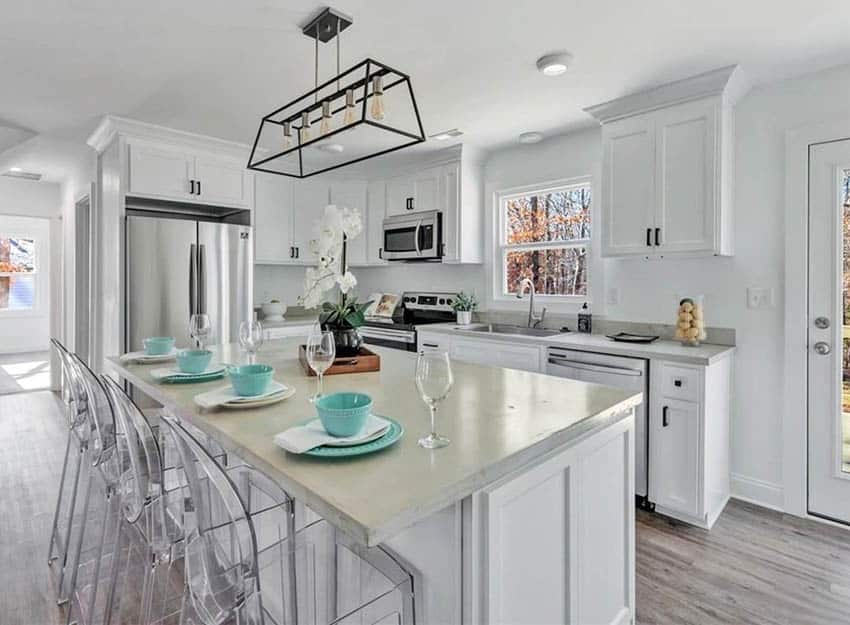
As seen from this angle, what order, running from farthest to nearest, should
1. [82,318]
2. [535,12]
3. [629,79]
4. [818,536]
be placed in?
1. [82,318]
2. [629,79]
3. [818,536]
4. [535,12]

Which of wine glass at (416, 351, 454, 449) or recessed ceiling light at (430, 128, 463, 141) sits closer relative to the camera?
wine glass at (416, 351, 454, 449)

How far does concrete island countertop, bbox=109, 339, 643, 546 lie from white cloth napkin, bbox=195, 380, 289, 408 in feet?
0.09

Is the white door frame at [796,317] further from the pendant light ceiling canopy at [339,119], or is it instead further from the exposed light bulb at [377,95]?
the exposed light bulb at [377,95]

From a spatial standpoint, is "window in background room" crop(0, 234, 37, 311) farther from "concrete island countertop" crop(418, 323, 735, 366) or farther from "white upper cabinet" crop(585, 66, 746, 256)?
"white upper cabinet" crop(585, 66, 746, 256)

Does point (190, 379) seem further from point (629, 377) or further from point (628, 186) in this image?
point (628, 186)

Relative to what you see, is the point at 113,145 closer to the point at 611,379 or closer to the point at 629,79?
the point at 629,79

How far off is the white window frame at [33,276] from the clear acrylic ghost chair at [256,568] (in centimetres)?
937

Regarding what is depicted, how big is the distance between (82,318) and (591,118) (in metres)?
5.08

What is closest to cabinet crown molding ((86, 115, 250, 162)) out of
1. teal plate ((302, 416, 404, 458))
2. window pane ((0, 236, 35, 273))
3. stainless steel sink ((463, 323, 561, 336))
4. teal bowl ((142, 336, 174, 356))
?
teal bowl ((142, 336, 174, 356))

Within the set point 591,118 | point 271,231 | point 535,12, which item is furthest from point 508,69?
point 271,231

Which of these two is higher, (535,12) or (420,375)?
(535,12)

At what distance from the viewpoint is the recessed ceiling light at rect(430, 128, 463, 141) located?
3.61m

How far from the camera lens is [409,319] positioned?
4781mm

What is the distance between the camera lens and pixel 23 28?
215cm
